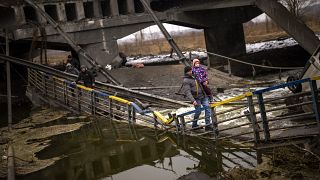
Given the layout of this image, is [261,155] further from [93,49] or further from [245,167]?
[93,49]

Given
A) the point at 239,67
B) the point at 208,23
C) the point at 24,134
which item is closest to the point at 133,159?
the point at 24,134

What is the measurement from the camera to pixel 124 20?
1004 inches

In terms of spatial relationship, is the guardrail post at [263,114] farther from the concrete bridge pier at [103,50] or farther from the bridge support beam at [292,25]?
the concrete bridge pier at [103,50]

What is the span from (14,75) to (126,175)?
71.5 feet

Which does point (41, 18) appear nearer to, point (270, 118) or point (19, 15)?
point (19, 15)

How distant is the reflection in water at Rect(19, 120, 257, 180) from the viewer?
750 centimetres

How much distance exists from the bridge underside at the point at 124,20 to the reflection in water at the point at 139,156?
14.4 m

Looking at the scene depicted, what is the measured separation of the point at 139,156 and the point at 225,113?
169 inches

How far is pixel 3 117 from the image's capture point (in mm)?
18578

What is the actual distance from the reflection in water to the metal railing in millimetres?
381

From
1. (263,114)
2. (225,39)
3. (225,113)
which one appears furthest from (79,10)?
(263,114)

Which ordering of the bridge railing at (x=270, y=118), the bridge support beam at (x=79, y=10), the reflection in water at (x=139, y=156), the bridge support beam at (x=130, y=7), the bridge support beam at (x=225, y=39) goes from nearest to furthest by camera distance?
1. the bridge railing at (x=270, y=118)
2. the reflection in water at (x=139, y=156)
3. the bridge support beam at (x=79, y=10)
4. the bridge support beam at (x=130, y=7)
5. the bridge support beam at (x=225, y=39)

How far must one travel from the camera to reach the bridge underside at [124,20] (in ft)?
77.0

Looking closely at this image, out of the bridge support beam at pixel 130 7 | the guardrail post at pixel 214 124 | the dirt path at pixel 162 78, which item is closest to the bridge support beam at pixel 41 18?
the dirt path at pixel 162 78
